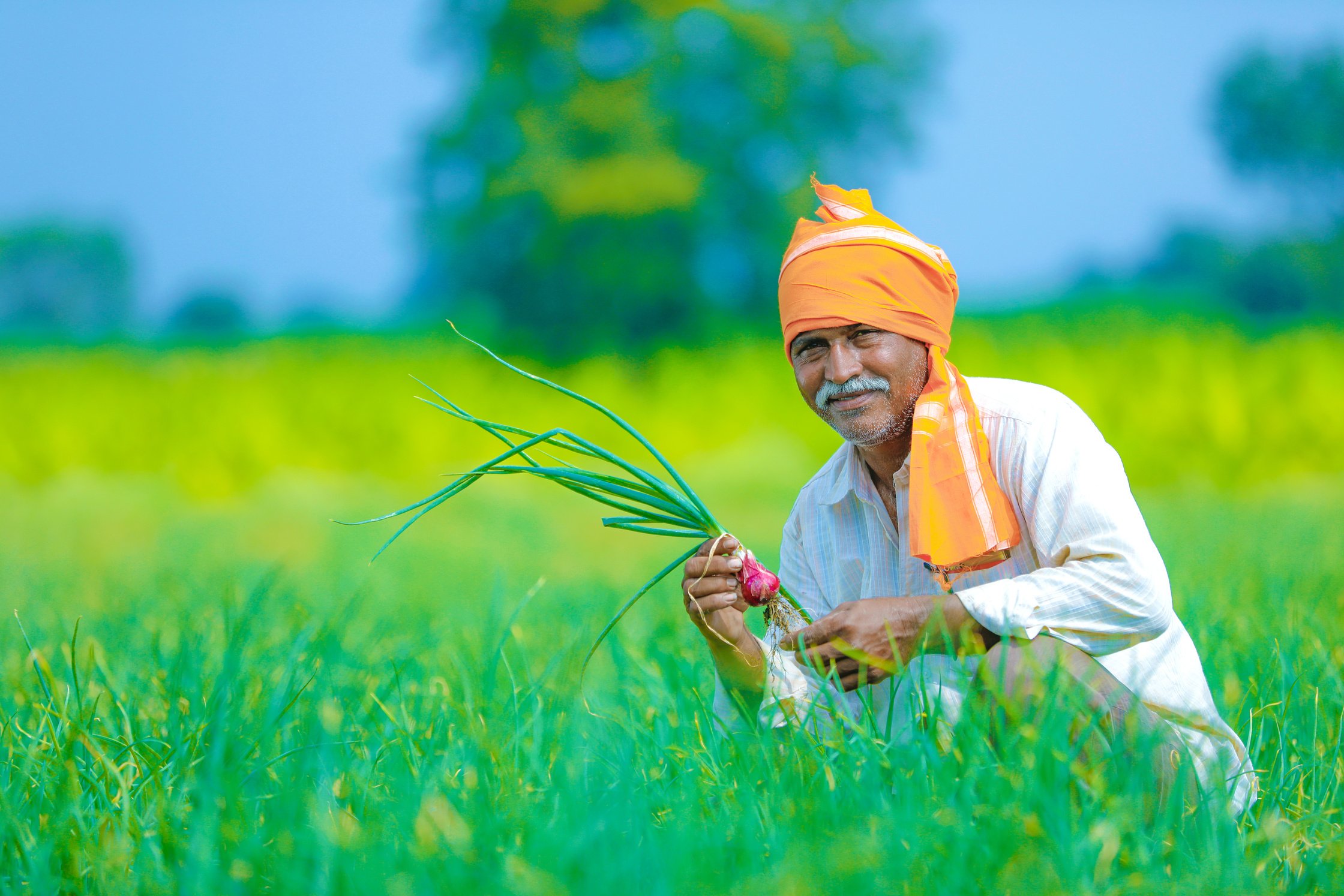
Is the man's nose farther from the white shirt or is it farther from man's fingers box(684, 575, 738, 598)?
man's fingers box(684, 575, 738, 598)

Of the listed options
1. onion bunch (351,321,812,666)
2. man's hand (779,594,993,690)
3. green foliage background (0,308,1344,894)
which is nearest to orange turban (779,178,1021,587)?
man's hand (779,594,993,690)

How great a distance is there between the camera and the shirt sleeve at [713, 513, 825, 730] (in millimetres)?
2285

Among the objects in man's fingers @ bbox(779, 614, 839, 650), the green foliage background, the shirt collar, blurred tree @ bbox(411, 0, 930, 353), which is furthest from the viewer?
blurred tree @ bbox(411, 0, 930, 353)

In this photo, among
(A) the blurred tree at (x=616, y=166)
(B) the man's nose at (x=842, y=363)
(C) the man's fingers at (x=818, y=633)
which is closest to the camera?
(C) the man's fingers at (x=818, y=633)

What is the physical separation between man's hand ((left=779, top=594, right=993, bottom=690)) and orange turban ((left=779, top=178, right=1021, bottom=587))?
0.48 ft

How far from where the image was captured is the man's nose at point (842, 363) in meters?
2.24

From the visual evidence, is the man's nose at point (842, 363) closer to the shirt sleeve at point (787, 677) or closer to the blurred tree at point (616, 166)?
the shirt sleeve at point (787, 677)

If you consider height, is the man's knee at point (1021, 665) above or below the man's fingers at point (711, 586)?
below

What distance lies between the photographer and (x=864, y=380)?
2.25 m

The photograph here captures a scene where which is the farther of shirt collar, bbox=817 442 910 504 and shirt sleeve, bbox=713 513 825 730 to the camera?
shirt collar, bbox=817 442 910 504

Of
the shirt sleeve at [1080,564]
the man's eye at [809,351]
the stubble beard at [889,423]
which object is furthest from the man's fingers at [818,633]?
the man's eye at [809,351]

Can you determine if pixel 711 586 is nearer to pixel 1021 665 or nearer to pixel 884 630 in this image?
pixel 884 630

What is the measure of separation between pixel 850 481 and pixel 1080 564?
573mm

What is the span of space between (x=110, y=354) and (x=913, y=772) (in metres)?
15.5
